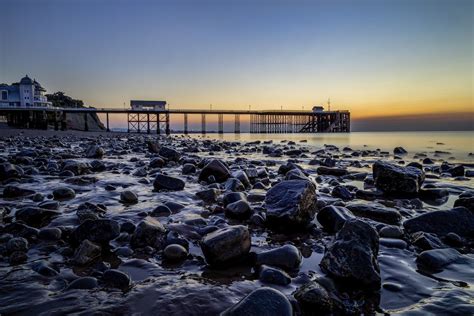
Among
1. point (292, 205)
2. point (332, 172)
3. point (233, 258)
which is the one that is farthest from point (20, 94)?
point (233, 258)

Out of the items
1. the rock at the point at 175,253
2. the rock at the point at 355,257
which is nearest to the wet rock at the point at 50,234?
the rock at the point at 175,253

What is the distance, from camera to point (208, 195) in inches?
213

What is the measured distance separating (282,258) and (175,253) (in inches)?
39.3

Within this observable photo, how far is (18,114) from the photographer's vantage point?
4909cm

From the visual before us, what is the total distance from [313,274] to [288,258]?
0.26 m

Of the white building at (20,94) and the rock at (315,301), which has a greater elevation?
the white building at (20,94)

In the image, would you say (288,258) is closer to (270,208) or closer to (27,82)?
(270,208)

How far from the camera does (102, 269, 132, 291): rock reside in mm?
2318

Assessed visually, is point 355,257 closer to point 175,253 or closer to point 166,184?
point 175,253

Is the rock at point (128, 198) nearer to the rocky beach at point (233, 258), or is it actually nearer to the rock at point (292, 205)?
the rocky beach at point (233, 258)

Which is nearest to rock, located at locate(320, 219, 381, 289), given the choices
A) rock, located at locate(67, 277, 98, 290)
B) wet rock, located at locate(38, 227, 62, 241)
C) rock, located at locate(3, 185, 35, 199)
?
rock, located at locate(67, 277, 98, 290)

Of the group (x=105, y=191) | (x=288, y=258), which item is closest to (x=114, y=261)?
(x=288, y=258)

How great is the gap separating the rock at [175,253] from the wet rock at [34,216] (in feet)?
6.25

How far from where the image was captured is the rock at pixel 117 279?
2318 mm
